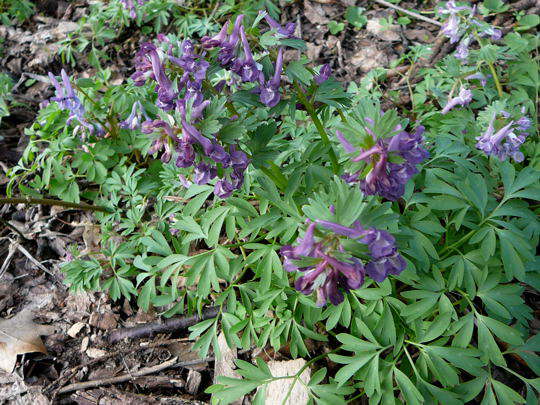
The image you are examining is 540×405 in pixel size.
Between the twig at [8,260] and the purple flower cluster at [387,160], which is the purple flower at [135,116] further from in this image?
the purple flower cluster at [387,160]

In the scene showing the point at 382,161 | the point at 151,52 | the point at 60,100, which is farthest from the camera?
the point at 60,100

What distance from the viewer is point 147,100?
3.78 meters

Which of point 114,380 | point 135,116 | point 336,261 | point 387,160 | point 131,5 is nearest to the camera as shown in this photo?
point 336,261

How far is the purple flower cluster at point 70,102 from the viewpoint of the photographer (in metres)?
3.44

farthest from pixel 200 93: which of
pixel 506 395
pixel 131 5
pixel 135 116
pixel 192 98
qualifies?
pixel 131 5

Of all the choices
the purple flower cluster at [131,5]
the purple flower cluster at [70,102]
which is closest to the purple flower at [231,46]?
the purple flower cluster at [70,102]

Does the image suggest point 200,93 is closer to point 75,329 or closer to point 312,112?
point 312,112

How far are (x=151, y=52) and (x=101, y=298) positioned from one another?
219 cm

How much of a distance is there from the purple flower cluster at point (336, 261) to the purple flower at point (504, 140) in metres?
1.51

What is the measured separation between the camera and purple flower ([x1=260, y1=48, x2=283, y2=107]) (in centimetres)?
213

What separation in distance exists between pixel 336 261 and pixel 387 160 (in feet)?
1.69

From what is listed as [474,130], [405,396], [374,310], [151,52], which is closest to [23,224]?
[151,52]

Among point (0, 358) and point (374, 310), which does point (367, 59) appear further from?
point (0, 358)

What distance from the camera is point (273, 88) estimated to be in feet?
7.07
